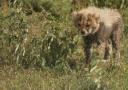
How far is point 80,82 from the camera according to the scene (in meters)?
6.31

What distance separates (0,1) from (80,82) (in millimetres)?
4221

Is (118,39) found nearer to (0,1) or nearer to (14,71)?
(14,71)

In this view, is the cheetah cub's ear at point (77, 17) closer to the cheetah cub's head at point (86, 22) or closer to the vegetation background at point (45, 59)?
the cheetah cub's head at point (86, 22)

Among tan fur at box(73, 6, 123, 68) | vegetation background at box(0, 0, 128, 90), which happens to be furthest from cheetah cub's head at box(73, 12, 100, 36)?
vegetation background at box(0, 0, 128, 90)

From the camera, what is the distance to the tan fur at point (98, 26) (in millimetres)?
7410

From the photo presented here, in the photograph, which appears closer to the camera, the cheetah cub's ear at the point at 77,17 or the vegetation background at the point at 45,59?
the vegetation background at the point at 45,59

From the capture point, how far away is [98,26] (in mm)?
7633

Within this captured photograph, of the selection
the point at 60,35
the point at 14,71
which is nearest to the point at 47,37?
the point at 60,35

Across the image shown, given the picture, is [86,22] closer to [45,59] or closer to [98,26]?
[98,26]

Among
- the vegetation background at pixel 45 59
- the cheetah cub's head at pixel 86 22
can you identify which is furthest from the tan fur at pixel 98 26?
the vegetation background at pixel 45 59

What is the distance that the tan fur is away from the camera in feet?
24.3

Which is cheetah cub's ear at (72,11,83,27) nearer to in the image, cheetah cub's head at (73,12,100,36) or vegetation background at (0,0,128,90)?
cheetah cub's head at (73,12,100,36)

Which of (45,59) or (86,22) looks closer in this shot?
(86,22)

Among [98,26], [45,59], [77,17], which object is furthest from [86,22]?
[45,59]
